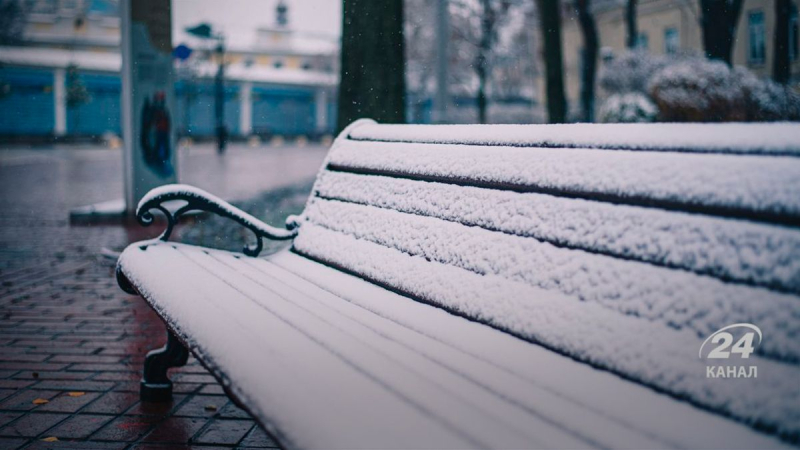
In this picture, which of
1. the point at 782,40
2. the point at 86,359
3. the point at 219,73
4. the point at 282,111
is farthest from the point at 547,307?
the point at 282,111

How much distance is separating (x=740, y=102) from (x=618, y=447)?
35.2 ft

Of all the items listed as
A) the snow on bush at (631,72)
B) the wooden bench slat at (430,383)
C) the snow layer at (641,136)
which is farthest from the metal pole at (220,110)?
the wooden bench slat at (430,383)

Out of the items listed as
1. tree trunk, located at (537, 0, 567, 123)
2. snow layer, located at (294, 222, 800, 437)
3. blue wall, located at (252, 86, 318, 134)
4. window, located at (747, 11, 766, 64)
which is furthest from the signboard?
blue wall, located at (252, 86, 318, 134)

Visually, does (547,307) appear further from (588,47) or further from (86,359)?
(588,47)

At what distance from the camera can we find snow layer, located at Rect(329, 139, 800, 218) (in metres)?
1.24

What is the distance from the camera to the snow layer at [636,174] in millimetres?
1243

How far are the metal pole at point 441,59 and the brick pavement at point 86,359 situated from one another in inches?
133

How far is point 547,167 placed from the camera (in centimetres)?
178

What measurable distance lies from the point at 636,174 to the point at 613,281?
8.3 inches

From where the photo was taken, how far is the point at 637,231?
57.3 inches

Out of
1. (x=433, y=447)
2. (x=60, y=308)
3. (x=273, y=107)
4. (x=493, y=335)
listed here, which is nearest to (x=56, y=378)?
(x=60, y=308)

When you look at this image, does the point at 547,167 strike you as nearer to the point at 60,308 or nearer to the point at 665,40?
the point at 60,308

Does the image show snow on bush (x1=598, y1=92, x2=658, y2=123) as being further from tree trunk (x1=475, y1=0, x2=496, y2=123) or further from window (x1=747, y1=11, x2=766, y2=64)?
window (x1=747, y1=11, x2=766, y2=64)

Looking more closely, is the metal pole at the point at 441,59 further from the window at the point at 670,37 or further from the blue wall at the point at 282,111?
the blue wall at the point at 282,111
